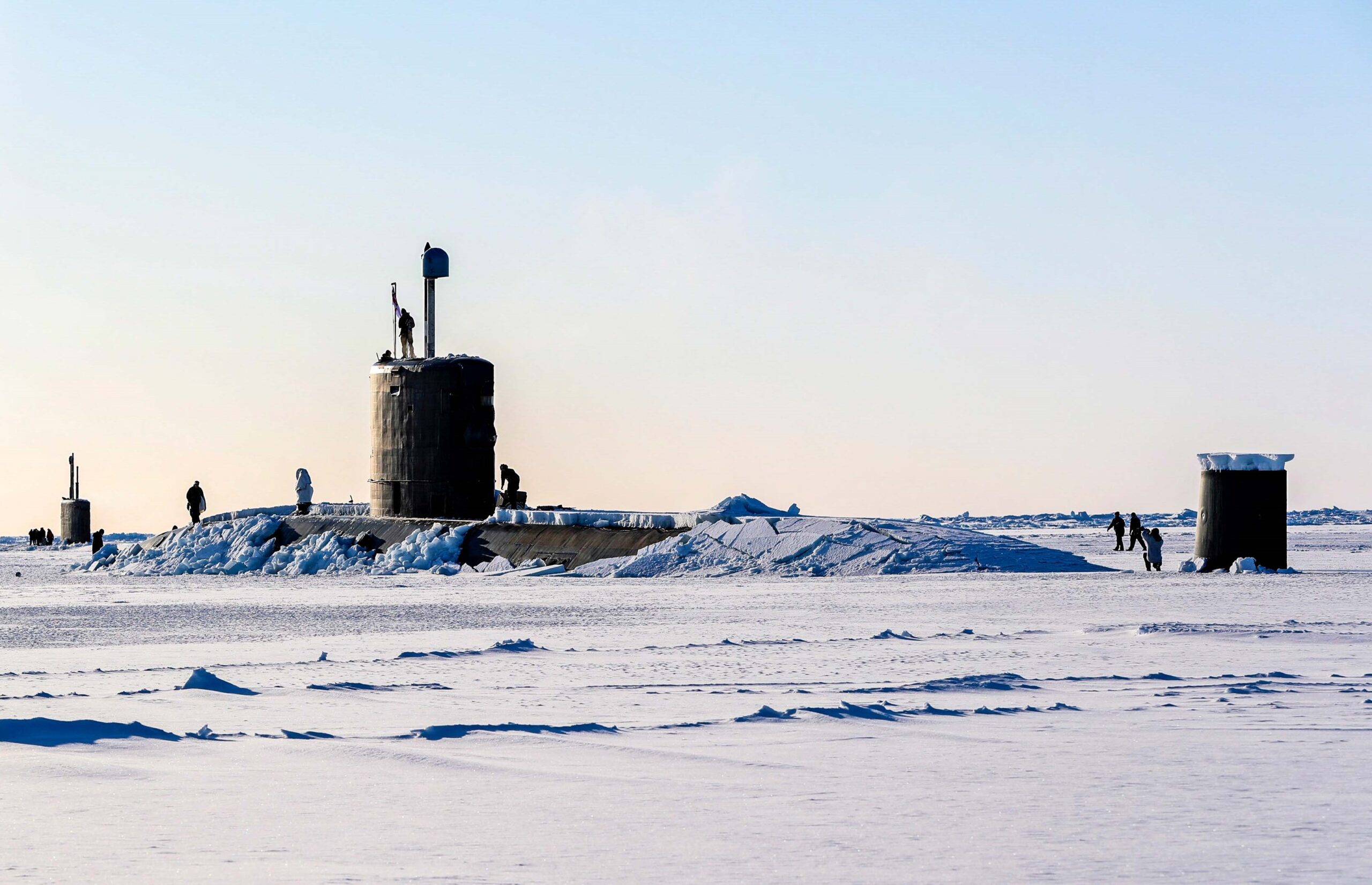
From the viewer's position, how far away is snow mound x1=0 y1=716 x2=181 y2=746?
6664 millimetres

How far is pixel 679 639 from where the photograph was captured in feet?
38.5

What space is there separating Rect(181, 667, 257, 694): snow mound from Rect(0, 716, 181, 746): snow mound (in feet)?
4.60

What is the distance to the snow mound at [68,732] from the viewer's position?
6.66 meters

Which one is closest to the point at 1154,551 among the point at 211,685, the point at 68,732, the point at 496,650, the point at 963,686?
the point at 496,650

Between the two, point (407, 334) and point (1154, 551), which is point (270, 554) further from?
point (1154, 551)

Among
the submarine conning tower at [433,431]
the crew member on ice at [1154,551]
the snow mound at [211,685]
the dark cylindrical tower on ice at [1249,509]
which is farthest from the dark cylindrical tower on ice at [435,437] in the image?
the snow mound at [211,685]

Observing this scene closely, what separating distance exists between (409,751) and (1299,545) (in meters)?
33.6

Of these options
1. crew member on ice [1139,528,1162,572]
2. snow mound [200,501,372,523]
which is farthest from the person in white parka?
crew member on ice [1139,528,1162,572]

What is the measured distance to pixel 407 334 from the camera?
28.5m

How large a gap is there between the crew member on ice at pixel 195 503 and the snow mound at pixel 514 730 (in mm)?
31727

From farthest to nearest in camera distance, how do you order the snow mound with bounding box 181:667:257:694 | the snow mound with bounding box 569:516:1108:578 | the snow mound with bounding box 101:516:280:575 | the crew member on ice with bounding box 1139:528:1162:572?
the snow mound with bounding box 101:516:280:575 < the crew member on ice with bounding box 1139:528:1162:572 < the snow mound with bounding box 569:516:1108:578 < the snow mound with bounding box 181:667:257:694

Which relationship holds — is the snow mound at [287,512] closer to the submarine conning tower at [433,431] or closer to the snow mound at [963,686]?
the submarine conning tower at [433,431]

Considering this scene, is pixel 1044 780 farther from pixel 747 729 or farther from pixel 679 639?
pixel 679 639

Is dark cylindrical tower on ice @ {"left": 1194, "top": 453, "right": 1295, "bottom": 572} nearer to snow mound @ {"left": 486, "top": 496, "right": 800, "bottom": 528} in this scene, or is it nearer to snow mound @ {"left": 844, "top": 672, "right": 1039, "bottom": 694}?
snow mound @ {"left": 486, "top": 496, "right": 800, "bottom": 528}
